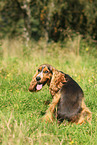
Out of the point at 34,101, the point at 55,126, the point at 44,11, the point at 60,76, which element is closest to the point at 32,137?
the point at 55,126

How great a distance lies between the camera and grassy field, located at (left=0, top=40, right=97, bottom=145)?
2.81 meters

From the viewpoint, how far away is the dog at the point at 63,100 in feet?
10.5

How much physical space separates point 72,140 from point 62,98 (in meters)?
0.68

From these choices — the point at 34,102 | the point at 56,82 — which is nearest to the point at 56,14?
the point at 34,102

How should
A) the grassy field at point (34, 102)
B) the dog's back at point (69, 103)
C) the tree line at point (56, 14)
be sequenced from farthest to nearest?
the tree line at point (56, 14)
the dog's back at point (69, 103)
the grassy field at point (34, 102)

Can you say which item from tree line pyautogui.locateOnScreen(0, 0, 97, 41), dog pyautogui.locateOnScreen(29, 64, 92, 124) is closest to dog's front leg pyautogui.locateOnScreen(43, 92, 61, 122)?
dog pyautogui.locateOnScreen(29, 64, 92, 124)

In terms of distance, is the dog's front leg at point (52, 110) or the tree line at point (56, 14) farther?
the tree line at point (56, 14)

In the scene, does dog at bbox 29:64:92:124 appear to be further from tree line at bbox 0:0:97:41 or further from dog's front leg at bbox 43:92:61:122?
tree line at bbox 0:0:97:41

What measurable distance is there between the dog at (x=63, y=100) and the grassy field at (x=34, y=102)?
0.43 feet

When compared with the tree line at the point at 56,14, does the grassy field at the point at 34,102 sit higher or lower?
lower

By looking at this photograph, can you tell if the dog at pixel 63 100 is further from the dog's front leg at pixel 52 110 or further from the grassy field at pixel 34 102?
the grassy field at pixel 34 102

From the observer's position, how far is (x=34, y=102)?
427cm

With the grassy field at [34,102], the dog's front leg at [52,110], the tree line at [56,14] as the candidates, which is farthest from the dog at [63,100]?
the tree line at [56,14]

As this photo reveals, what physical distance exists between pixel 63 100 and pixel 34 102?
1177 millimetres
